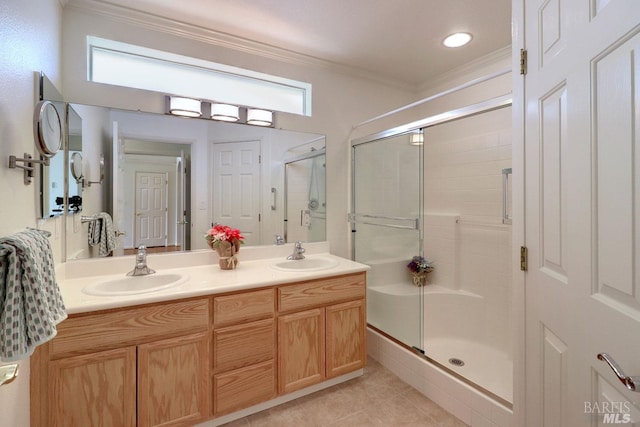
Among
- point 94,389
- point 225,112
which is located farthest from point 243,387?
point 225,112

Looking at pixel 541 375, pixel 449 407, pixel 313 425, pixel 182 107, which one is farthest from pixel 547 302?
pixel 182 107

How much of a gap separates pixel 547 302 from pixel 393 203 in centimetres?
151

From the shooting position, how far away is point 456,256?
275 centimetres

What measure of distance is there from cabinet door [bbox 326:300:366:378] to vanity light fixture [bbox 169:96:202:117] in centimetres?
167

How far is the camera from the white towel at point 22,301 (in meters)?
0.79

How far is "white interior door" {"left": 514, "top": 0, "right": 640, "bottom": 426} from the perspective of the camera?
0.65 m

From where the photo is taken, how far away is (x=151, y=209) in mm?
2035

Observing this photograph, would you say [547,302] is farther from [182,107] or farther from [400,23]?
[182,107]

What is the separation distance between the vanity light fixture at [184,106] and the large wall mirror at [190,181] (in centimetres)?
5

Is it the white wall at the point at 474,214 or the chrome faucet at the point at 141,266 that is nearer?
the chrome faucet at the point at 141,266

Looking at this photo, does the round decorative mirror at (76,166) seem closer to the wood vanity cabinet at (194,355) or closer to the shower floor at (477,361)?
the wood vanity cabinet at (194,355)

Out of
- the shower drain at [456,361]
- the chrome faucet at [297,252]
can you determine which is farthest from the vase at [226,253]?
the shower drain at [456,361]

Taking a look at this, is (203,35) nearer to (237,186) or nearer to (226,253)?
(237,186)

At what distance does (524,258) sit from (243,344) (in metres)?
1.48
